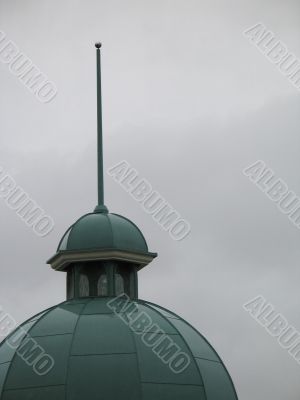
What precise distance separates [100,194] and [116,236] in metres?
2.29

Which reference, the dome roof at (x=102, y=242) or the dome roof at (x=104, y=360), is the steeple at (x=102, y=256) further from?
the dome roof at (x=104, y=360)

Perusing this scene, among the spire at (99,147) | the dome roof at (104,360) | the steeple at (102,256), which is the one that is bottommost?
the dome roof at (104,360)

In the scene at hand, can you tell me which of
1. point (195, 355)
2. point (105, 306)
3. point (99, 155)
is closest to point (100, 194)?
point (99, 155)

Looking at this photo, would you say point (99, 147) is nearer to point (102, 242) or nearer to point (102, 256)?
point (102, 242)

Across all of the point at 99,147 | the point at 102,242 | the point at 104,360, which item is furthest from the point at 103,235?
the point at 104,360

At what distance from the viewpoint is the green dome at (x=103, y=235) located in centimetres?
3250

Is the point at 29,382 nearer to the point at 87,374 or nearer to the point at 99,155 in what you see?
the point at 87,374

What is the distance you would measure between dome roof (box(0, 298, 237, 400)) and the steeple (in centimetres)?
98

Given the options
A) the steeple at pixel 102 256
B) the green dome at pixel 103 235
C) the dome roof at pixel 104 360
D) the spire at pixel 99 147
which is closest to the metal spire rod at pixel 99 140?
the spire at pixel 99 147

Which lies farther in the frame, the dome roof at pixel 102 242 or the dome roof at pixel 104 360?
the dome roof at pixel 102 242

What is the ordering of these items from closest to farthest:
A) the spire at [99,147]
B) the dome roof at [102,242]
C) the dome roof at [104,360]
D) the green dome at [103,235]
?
the dome roof at [104,360] → the dome roof at [102,242] → the green dome at [103,235] → the spire at [99,147]

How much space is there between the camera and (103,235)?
32562mm

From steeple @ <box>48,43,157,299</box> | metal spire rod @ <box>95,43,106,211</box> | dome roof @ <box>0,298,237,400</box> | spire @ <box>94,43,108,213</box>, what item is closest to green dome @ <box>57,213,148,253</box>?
steeple @ <box>48,43,157,299</box>

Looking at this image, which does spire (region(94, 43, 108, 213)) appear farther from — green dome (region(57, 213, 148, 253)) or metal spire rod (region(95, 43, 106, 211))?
green dome (region(57, 213, 148, 253))
